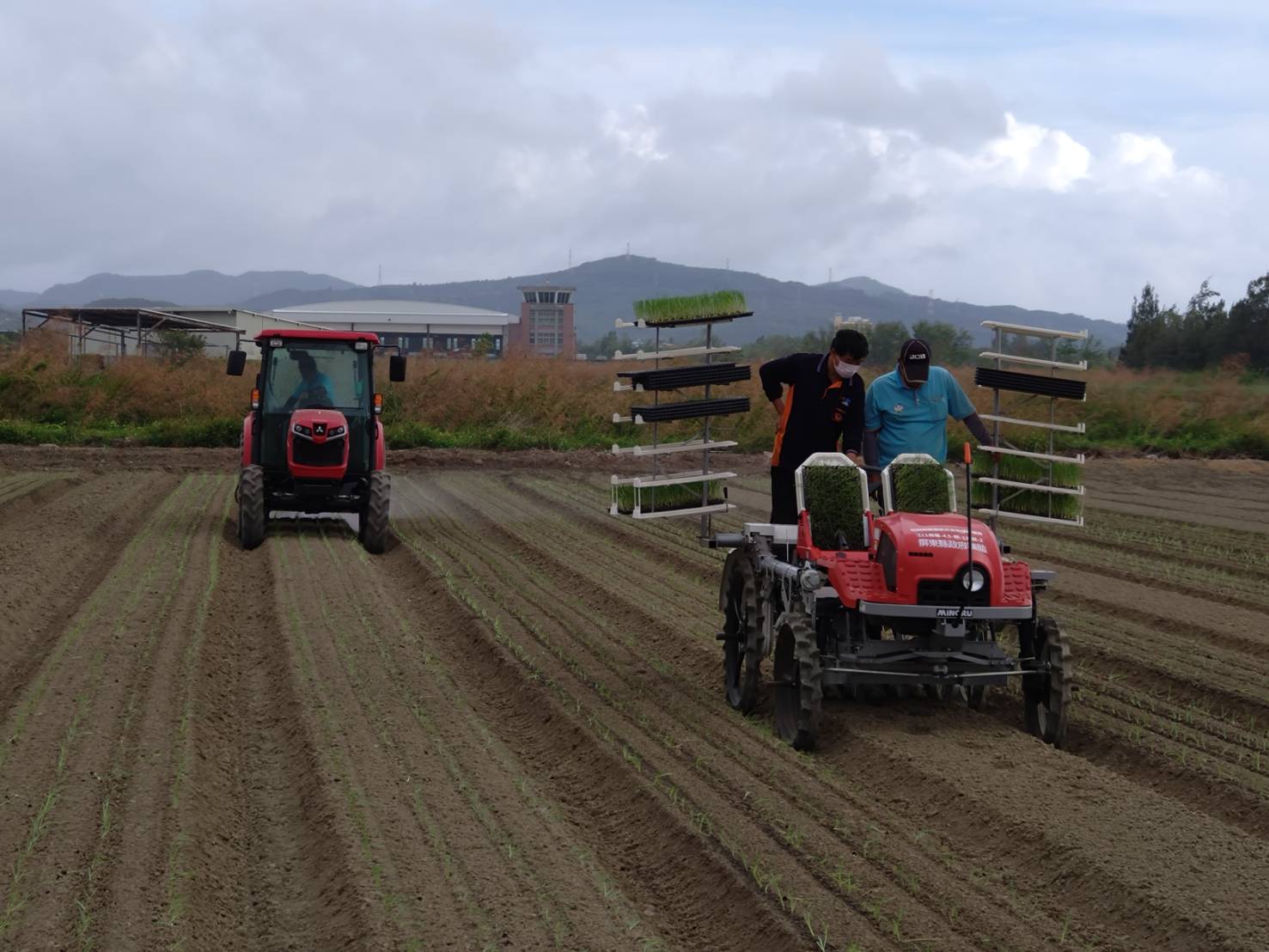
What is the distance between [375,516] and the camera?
531 inches

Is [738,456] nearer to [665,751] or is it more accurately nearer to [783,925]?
[665,751]

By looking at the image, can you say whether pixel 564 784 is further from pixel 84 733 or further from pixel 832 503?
pixel 84 733

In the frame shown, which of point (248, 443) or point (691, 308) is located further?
point (248, 443)

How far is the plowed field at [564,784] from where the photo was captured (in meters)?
4.64

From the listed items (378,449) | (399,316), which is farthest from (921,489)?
(399,316)

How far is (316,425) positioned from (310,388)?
2.09 ft

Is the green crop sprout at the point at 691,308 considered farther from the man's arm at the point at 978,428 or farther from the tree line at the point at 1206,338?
the tree line at the point at 1206,338

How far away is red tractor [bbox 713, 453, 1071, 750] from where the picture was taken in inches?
A: 250

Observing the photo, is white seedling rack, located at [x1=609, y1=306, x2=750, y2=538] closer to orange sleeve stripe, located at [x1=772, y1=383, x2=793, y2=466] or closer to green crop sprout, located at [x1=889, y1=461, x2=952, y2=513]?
orange sleeve stripe, located at [x1=772, y1=383, x2=793, y2=466]

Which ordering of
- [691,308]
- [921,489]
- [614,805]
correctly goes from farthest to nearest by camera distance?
[691,308]
[921,489]
[614,805]

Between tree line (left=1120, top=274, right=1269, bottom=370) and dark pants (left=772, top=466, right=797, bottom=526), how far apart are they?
105ft

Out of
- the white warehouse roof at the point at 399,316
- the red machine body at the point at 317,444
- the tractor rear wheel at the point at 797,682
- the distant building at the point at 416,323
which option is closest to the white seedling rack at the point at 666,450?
the red machine body at the point at 317,444

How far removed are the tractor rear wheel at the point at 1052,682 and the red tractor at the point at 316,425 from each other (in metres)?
8.27

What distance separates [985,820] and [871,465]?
95.5 inches
